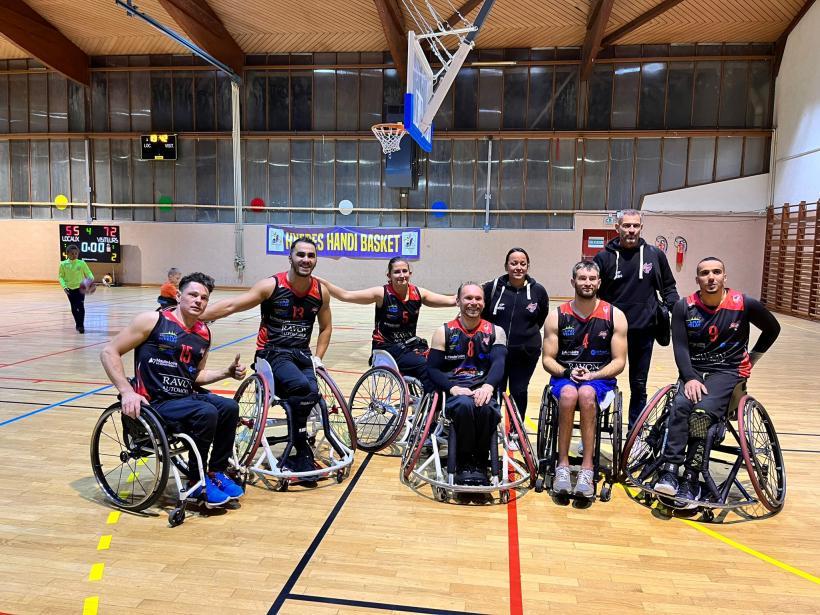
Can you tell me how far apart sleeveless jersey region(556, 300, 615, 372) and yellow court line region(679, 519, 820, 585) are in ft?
2.94

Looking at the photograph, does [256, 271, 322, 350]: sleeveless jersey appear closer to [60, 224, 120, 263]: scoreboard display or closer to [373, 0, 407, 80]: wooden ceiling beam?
[373, 0, 407, 80]: wooden ceiling beam

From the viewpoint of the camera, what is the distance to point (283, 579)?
2.17m

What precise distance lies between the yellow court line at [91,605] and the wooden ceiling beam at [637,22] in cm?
1409

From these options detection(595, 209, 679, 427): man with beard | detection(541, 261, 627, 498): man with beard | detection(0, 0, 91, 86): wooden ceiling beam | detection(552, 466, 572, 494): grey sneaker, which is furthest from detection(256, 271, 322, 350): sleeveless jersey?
detection(0, 0, 91, 86): wooden ceiling beam

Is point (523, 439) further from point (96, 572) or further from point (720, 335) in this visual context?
point (96, 572)

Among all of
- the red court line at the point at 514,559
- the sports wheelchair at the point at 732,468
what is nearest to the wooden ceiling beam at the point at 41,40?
the red court line at the point at 514,559

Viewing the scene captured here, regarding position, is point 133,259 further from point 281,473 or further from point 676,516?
point 676,516

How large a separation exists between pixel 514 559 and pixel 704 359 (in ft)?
4.98

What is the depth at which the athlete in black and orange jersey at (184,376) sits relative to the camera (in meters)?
2.67

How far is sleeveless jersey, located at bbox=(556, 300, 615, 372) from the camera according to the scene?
123 inches

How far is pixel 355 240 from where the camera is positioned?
15586 mm

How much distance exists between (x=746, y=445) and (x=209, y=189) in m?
15.8

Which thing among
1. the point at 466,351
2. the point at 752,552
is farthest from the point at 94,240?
the point at 752,552

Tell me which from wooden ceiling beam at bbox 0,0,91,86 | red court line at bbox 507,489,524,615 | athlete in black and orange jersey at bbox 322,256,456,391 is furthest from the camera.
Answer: wooden ceiling beam at bbox 0,0,91,86
